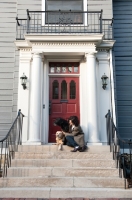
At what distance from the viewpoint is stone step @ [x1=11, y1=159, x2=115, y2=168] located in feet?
14.9

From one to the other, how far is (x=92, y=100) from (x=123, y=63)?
7.14 ft

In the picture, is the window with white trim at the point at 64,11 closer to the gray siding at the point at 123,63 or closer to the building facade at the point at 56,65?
the building facade at the point at 56,65

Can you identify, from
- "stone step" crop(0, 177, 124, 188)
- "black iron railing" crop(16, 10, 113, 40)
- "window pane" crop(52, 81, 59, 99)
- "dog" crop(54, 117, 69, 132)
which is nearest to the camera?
"stone step" crop(0, 177, 124, 188)

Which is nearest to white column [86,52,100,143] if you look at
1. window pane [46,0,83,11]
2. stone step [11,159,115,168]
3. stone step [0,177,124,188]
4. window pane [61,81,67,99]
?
window pane [61,81,67,99]

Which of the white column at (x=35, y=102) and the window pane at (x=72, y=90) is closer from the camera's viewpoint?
the white column at (x=35, y=102)

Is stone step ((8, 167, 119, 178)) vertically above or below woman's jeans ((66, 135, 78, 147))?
below

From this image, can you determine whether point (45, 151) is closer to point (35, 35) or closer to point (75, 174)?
point (75, 174)

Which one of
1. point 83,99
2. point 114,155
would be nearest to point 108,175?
point 114,155

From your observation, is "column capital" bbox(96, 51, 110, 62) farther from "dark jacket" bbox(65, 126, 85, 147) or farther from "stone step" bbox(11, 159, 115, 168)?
"stone step" bbox(11, 159, 115, 168)

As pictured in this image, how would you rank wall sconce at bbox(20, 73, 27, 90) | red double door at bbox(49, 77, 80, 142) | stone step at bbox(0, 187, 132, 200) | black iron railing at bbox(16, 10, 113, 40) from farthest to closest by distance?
black iron railing at bbox(16, 10, 113, 40) → red double door at bbox(49, 77, 80, 142) → wall sconce at bbox(20, 73, 27, 90) → stone step at bbox(0, 187, 132, 200)

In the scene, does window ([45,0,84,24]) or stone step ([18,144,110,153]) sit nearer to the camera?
stone step ([18,144,110,153])

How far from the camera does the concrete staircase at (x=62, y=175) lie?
3707 mm

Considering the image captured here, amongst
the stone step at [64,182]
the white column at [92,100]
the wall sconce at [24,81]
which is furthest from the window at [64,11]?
the stone step at [64,182]

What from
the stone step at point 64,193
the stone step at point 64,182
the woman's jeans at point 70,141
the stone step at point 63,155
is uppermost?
the woman's jeans at point 70,141
